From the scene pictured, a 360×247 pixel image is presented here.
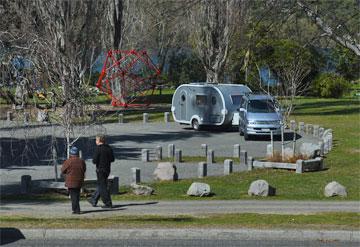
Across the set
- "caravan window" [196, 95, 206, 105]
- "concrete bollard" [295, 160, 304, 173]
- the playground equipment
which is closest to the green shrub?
the playground equipment

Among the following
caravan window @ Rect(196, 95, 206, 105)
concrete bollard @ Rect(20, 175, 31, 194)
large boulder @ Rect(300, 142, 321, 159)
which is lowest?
concrete bollard @ Rect(20, 175, 31, 194)

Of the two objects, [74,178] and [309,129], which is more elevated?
[74,178]

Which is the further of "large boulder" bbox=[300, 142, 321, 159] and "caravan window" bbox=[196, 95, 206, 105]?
"caravan window" bbox=[196, 95, 206, 105]

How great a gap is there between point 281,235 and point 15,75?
5759mm

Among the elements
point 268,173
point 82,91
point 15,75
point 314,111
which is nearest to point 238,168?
point 268,173

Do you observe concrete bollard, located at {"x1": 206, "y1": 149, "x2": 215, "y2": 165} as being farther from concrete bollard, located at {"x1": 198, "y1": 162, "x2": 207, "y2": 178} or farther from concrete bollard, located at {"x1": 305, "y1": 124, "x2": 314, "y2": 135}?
concrete bollard, located at {"x1": 305, "y1": 124, "x2": 314, "y2": 135}

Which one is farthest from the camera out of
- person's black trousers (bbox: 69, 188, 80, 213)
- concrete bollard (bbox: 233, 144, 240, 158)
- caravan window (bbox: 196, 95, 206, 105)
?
caravan window (bbox: 196, 95, 206, 105)

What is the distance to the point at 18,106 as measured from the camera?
16.6 metres

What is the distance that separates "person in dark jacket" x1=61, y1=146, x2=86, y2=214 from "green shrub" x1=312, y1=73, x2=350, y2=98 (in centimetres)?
5214

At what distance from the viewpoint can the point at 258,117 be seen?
3756 cm

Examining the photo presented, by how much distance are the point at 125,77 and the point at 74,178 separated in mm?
41313

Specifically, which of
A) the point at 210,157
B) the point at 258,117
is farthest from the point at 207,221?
the point at 258,117

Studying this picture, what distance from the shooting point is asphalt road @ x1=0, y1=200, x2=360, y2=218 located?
17234mm

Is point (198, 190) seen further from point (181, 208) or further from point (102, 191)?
point (102, 191)
